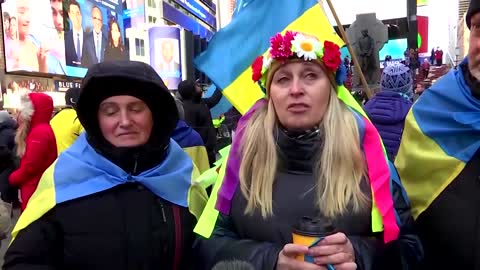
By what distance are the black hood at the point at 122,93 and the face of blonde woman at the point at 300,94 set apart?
0.51m

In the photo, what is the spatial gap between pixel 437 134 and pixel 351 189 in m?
0.46

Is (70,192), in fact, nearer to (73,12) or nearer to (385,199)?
(385,199)

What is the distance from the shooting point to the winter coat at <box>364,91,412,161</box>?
167 inches

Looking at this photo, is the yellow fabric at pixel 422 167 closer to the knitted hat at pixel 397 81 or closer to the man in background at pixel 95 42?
the knitted hat at pixel 397 81

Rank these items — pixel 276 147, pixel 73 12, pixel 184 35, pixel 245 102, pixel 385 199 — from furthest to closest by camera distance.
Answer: pixel 184 35 < pixel 73 12 < pixel 245 102 < pixel 276 147 < pixel 385 199

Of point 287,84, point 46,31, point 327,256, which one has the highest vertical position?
point 46,31

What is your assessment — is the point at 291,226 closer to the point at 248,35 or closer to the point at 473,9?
the point at 473,9

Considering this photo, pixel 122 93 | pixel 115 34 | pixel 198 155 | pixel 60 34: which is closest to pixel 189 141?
pixel 198 155

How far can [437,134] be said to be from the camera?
6.97 ft

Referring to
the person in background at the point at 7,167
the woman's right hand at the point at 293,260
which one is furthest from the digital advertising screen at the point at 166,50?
the woman's right hand at the point at 293,260

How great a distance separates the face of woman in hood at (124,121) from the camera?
2148 mm

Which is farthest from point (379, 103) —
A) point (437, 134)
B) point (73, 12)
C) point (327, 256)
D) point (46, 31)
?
point (73, 12)

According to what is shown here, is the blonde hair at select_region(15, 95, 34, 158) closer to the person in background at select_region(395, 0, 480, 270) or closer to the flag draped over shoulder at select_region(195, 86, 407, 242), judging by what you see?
the flag draped over shoulder at select_region(195, 86, 407, 242)

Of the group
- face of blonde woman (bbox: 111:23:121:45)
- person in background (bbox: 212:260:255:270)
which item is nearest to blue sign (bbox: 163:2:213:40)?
face of blonde woman (bbox: 111:23:121:45)
